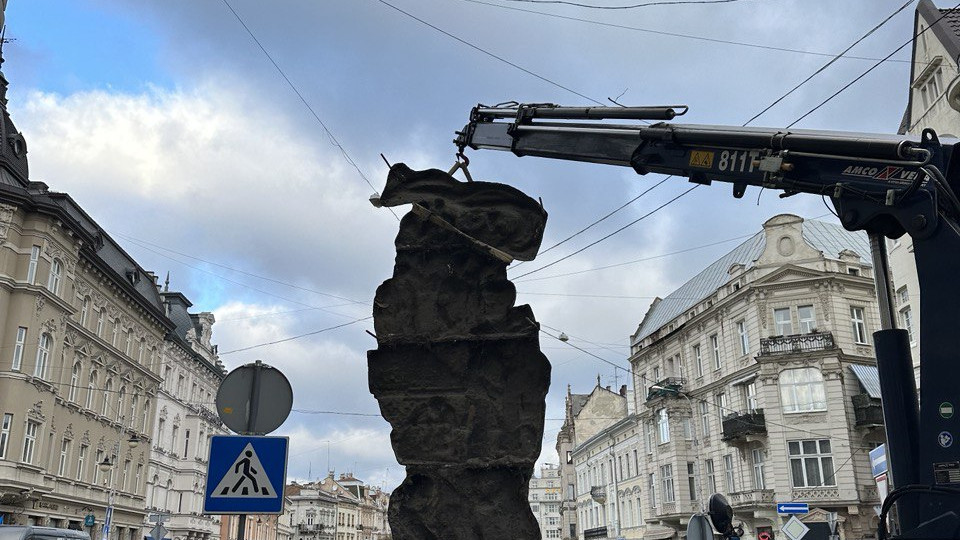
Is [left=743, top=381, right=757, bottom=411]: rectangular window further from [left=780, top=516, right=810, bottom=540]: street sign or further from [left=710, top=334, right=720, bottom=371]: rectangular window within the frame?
[left=780, top=516, right=810, bottom=540]: street sign

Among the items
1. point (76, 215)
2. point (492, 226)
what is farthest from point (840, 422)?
point (76, 215)

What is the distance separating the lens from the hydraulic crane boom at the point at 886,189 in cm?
615

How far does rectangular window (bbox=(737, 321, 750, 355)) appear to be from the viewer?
3219 centimetres

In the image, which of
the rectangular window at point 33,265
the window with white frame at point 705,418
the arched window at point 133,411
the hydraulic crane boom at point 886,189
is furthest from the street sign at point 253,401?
the arched window at point 133,411

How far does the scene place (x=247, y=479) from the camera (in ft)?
18.9

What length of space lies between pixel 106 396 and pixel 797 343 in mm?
30174

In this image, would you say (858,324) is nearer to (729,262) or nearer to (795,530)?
(729,262)

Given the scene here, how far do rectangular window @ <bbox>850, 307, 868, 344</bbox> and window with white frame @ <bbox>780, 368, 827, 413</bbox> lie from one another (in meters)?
2.29

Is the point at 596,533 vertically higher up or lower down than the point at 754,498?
lower down

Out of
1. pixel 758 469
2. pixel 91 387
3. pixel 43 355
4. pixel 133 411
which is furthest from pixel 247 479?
pixel 133 411

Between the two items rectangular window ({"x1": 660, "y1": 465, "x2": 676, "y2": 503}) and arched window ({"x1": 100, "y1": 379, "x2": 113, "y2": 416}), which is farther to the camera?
rectangular window ({"x1": 660, "y1": 465, "x2": 676, "y2": 503})

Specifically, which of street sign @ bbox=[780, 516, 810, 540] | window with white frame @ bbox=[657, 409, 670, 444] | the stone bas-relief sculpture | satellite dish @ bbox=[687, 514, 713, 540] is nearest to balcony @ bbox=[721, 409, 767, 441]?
window with white frame @ bbox=[657, 409, 670, 444]

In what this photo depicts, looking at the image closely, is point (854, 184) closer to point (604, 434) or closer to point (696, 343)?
point (696, 343)

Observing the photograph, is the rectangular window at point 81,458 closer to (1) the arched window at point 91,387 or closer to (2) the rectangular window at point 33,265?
(1) the arched window at point 91,387
